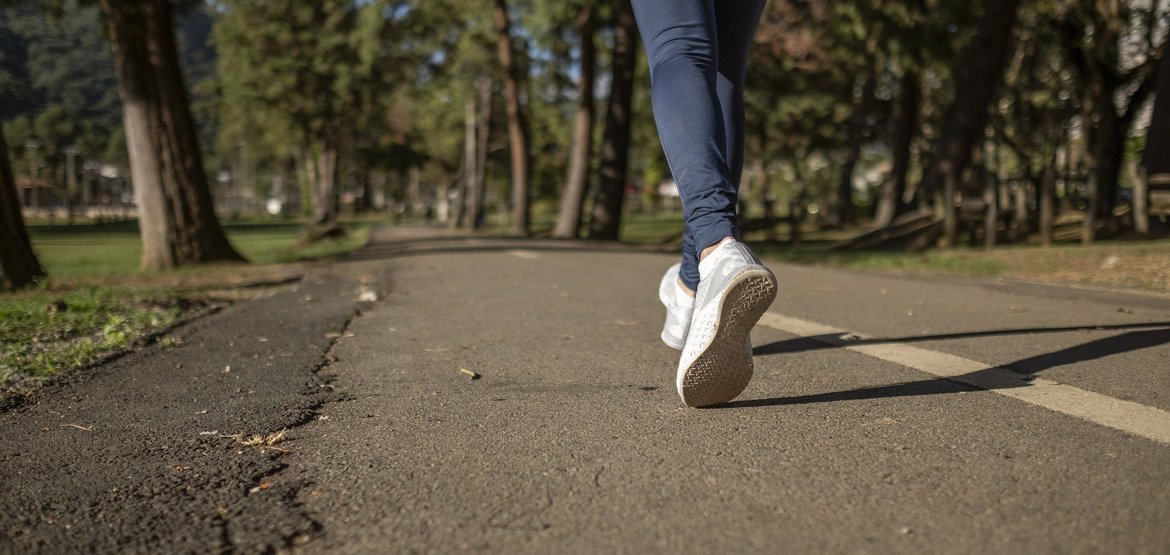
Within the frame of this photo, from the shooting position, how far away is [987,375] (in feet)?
9.47

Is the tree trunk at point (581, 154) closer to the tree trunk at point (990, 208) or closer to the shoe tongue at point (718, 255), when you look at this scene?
the tree trunk at point (990, 208)

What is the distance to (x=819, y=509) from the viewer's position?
1.67m

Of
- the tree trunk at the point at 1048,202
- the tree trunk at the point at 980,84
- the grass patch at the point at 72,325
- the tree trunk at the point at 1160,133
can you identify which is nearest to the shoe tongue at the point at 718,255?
the grass patch at the point at 72,325

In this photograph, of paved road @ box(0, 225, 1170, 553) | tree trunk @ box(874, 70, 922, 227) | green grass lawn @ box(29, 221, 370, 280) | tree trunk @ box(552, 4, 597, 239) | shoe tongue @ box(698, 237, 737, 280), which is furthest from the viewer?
tree trunk @ box(874, 70, 922, 227)

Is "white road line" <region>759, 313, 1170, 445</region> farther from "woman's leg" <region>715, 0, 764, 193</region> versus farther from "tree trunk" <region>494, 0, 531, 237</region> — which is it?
"tree trunk" <region>494, 0, 531, 237</region>

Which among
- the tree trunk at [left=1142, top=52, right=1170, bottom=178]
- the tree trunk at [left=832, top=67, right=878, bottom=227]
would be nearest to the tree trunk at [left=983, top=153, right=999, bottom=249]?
the tree trunk at [left=1142, top=52, right=1170, bottom=178]

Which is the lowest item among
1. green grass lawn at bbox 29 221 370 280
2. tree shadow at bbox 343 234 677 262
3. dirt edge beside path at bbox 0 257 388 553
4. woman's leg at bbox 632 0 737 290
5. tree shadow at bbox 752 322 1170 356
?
green grass lawn at bbox 29 221 370 280

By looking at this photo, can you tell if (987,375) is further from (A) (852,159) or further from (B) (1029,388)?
(A) (852,159)

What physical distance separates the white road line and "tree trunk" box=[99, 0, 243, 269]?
935 cm

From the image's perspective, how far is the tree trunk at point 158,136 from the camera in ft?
34.7

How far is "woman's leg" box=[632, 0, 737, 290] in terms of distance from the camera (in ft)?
8.54

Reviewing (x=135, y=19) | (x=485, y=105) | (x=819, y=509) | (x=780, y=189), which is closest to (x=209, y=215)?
(x=135, y=19)

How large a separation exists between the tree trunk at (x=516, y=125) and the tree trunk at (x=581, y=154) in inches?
218

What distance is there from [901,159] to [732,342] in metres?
24.3
